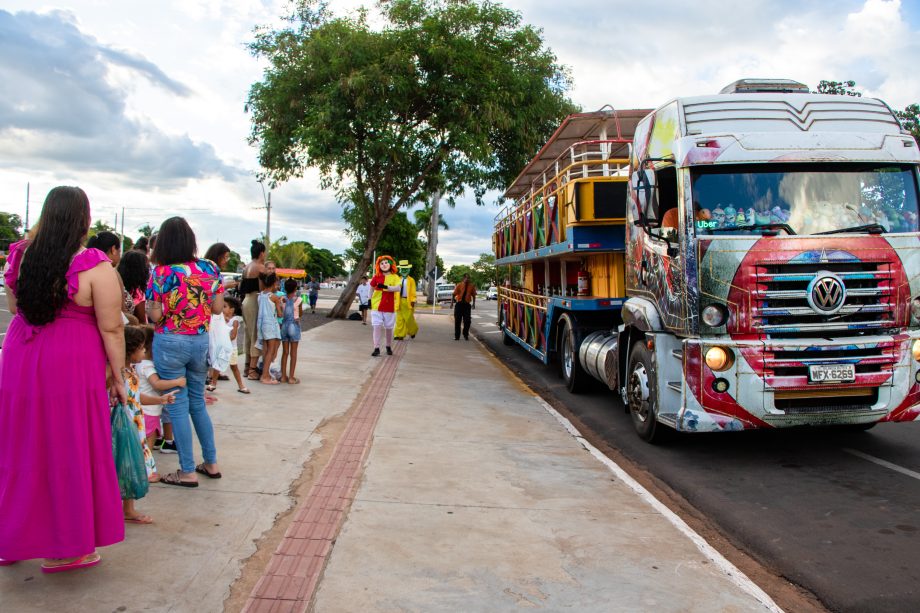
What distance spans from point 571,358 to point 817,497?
533 centimetres

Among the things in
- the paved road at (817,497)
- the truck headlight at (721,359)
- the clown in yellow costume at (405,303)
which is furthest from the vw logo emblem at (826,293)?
the clown in yellow costume at (405,303)

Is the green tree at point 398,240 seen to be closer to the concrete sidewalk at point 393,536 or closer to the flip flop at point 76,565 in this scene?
the concrete sidewalk at point 393,536

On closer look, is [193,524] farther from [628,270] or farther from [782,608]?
[628,270]

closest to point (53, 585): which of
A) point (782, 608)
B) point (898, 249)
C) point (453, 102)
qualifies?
point (782, 608)

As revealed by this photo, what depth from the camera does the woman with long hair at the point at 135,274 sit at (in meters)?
5.76

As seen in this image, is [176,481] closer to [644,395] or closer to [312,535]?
[312,535]

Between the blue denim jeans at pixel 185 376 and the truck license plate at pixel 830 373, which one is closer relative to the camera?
the blue denim jeans at pixel 185 376

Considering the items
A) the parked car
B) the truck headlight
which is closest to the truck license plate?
the truck headlight

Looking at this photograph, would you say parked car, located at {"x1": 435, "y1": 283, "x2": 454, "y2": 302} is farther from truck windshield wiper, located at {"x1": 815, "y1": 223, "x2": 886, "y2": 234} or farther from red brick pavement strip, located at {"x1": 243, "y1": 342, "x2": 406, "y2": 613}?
truck windshield wiper, located at {"x1": 815, "y1": 223, "x2": 886, "y2": 234}

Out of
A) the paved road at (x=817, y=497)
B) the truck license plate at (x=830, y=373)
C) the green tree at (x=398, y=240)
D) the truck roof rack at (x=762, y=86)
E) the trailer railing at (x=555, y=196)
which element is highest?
the green tree at (x=398, y=240)

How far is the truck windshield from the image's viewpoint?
20.0ft

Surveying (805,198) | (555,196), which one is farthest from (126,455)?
(555,196)

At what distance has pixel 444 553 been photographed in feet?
13.3

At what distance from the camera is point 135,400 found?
431 centimetres
